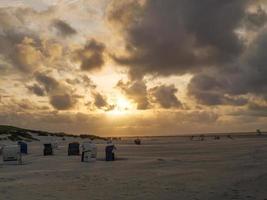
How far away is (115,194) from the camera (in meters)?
17.1

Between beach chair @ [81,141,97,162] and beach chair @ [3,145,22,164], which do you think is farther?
beach chair @ [81,141,97,162]

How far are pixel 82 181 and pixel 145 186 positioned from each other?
3686 mm

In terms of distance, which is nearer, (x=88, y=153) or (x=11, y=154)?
(x=11, y=154)

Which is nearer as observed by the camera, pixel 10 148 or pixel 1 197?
pixel 1 197

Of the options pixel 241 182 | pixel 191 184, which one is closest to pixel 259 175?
pixel 241 182

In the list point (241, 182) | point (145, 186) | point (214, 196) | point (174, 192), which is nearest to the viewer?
point (214, 196)

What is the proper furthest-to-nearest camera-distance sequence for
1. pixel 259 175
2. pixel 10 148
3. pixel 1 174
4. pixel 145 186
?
1. pixel 10 148
2. pixel 1 174
3. pixel 259 175
4. pixel 145 186

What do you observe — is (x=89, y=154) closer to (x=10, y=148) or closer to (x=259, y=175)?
(x=10, y=148)

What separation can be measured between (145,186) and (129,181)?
6.83ft

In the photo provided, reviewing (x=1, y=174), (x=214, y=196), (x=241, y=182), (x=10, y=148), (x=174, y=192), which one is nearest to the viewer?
(x=214, y=196)

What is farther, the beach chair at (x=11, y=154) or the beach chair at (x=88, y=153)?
the beach chair at (x=88, y=153)

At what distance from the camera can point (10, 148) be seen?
3416cm

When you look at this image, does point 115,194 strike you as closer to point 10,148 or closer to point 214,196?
point 214,196

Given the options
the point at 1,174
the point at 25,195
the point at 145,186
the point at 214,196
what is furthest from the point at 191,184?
the point at 1,174
